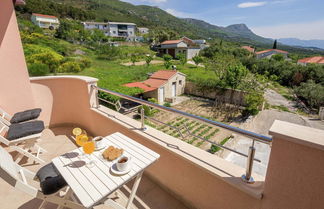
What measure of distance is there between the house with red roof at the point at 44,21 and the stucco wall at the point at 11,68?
52.3 m

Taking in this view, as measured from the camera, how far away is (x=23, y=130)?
2525mm

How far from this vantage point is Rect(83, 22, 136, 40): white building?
189 ft

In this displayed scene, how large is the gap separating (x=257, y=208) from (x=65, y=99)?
4119 millimetres

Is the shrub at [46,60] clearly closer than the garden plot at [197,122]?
No

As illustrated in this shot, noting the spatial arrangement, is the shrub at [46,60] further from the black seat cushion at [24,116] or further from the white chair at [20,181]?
the white chair at [20,181]

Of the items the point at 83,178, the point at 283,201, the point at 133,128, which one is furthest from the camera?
the point at 133,128

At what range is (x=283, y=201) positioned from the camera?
1.22 m

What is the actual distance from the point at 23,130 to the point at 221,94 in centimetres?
1961

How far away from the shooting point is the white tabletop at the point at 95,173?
1263mm

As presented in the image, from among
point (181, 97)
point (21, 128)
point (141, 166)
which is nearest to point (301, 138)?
point (141, 166)

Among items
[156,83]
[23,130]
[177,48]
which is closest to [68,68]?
[156,83]

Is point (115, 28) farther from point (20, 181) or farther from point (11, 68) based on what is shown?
point (20, 181)

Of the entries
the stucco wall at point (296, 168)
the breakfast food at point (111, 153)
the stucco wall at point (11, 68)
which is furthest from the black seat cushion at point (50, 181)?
the stucco wall at point (11, 68)

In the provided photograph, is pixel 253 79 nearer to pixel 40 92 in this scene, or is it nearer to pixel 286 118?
pixel 286 118
